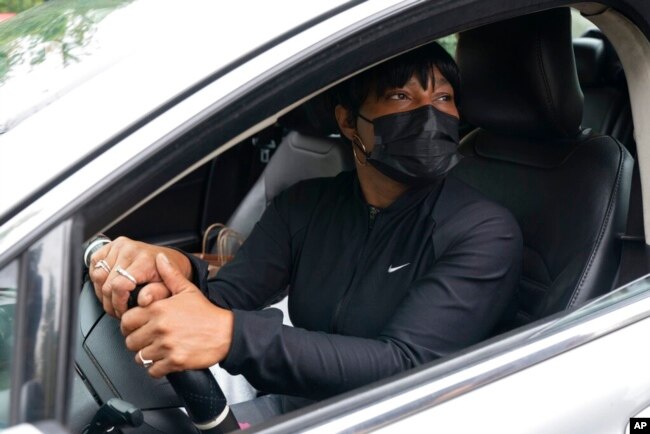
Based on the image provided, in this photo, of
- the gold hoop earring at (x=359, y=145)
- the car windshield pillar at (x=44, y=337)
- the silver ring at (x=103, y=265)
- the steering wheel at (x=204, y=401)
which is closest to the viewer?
the car windshield pillar at (x=44, y=337)

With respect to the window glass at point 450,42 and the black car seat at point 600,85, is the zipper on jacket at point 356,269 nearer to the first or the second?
the window glass at point 450,42

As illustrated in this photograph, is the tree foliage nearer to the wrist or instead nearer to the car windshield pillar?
the car windshield pillar


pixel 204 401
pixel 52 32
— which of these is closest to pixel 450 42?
pixel 52 32

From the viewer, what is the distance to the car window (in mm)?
1257

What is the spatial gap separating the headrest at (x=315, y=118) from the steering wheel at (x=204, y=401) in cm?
93

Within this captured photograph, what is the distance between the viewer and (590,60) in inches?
147

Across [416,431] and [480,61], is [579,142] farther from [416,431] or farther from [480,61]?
[416,431]

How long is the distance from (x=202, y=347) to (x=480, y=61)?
116 centimetres

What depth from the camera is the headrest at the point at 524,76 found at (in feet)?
7.38

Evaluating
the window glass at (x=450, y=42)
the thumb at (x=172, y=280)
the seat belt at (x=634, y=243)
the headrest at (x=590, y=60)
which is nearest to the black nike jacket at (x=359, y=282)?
the thumb at (x=172, y=280)

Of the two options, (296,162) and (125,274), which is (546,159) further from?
(296,162)

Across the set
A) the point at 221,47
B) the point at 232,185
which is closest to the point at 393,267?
the point at 221,47

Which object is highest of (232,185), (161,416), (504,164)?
(161,416)

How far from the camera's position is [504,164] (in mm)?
2523
